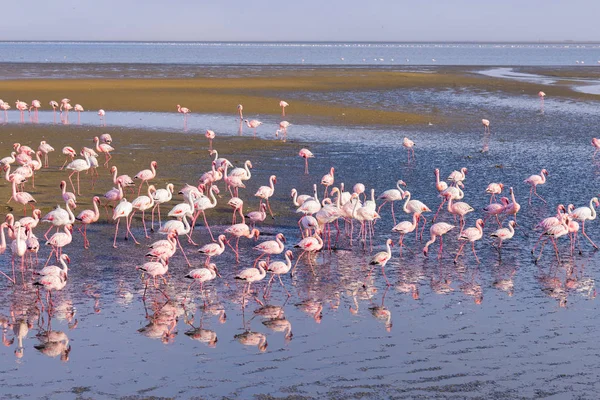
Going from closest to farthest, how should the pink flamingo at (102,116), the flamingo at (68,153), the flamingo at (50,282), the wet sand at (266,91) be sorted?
the flamingo at (50,282), the flamingo at (68,153), the pink flamingo at (102,116), the wet sand at (266,91)

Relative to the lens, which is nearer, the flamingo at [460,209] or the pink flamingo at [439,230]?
the pink flamingo at [439,230]

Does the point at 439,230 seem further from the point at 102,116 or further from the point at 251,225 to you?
the point at 102,116

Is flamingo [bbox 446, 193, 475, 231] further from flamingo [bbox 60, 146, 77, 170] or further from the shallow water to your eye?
flamingo [bbox 60, 146, 77, 170]

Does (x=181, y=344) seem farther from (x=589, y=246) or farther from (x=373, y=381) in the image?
(x=589, y=246)

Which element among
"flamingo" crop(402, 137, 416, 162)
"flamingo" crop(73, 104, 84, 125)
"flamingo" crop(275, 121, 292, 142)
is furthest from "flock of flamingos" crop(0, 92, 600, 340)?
"flamingo" crop(73, 104, 84, 125)

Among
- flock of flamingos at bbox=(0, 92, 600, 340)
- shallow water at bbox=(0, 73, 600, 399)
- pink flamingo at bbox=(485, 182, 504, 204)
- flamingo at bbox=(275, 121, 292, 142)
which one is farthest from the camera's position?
flamingo at bbox=(275, 121, 292, 142)

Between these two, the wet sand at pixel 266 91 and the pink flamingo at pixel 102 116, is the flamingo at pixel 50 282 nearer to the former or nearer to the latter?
the pink flamingo at pixel 102 116

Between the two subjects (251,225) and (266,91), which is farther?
(266,91)

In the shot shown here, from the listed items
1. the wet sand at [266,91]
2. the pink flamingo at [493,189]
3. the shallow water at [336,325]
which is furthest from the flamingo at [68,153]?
the wet sand at [266,91]

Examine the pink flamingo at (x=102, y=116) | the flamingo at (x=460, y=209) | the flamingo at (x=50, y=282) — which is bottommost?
the pink flamingo at (x=102, y=116)

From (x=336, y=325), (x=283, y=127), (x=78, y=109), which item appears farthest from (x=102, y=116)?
(x=336, y=325)

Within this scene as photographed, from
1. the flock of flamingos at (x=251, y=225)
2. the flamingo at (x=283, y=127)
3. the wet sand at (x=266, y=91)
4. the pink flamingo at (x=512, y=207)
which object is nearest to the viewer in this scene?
the flock of flamingos at (x=251, y=225)

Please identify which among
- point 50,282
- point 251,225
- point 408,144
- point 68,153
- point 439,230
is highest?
point 408,144

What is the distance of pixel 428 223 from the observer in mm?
14727
